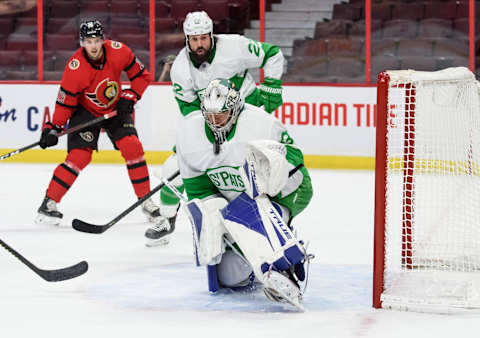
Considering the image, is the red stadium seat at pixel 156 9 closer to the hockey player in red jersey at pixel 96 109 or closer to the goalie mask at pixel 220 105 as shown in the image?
the hockey player in red jersey at pixel 96 109

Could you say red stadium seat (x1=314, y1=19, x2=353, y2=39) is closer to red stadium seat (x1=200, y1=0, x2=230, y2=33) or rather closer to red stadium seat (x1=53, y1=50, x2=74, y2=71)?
red stadium seat (x1=200, y1=0, x2=230, y2=33)

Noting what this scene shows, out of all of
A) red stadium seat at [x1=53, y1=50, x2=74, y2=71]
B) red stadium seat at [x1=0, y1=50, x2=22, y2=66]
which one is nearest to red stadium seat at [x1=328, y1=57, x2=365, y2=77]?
red stadium seat at [x1=53, y1=50, x2=74, y2=71]

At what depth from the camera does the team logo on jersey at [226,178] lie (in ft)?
9.69

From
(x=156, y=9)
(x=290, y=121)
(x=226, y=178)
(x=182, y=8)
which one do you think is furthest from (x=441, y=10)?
(x=226, y=178)

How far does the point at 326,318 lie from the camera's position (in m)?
2.70

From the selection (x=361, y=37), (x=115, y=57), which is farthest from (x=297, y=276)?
(x=361, y=37)

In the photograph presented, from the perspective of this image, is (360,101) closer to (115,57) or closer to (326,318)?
(115,57)

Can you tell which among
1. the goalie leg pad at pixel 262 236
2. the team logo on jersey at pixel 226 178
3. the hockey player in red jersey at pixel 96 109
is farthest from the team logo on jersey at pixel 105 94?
the goalie leg pad at pixel 262 236

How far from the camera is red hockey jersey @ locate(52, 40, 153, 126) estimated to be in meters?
4.46

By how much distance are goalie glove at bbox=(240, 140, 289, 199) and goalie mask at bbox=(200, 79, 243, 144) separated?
0.17 m

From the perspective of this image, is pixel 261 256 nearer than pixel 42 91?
Yes

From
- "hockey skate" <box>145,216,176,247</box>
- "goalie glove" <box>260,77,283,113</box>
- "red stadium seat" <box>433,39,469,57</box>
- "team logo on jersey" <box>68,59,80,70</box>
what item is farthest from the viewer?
"red stadium seat" <box>433,39,469,57</box>

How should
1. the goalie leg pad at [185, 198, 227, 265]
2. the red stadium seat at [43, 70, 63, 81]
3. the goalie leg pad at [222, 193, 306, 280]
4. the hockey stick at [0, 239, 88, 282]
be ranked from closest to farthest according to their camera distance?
the goalie leg pad at [222, 193, 306, 280], the goalie leg pad at [185, 198, 227, 265], the hockey stick at [0, 239, 88, 282], the red stadium seat at [43, 70, 63, 81]

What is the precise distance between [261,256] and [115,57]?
6.94ft
